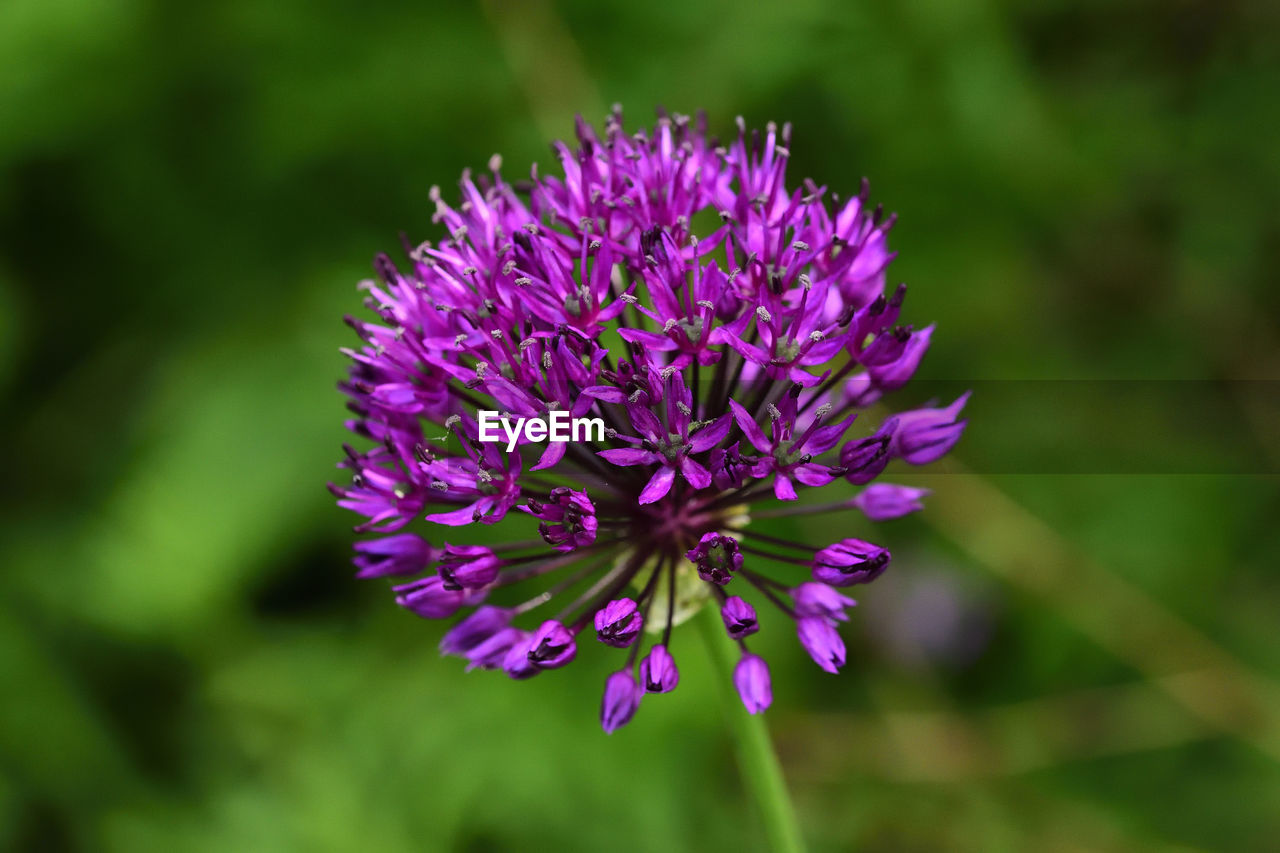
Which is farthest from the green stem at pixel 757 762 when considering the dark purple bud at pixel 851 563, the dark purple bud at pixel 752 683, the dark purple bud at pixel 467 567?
the dark purple bud at pixel 467 567

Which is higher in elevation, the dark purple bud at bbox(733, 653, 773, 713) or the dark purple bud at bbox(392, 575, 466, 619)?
the dark purple bud at bbox(392, 575, 466, 619)

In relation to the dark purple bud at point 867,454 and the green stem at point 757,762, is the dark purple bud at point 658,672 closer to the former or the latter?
the green stem at point 757,762

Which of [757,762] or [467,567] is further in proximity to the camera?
[757,762]

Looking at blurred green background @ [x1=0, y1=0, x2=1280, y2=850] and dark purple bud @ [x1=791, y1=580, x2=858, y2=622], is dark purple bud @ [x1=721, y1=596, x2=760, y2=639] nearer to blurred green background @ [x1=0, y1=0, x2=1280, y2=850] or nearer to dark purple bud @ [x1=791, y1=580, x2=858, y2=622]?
dark purple bud @ [x1=791, y1=580, x2=858, y2=622]

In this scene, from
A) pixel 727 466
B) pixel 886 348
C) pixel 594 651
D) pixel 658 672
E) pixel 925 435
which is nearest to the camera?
pixel 727 466

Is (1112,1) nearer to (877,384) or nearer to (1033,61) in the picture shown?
(1033,61)

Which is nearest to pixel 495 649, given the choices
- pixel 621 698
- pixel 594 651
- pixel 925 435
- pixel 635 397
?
pixel 621 698

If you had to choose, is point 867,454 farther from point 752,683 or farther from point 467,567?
point 467,567

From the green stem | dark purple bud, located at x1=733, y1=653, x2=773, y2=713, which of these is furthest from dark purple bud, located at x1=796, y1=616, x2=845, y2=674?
the green stem
